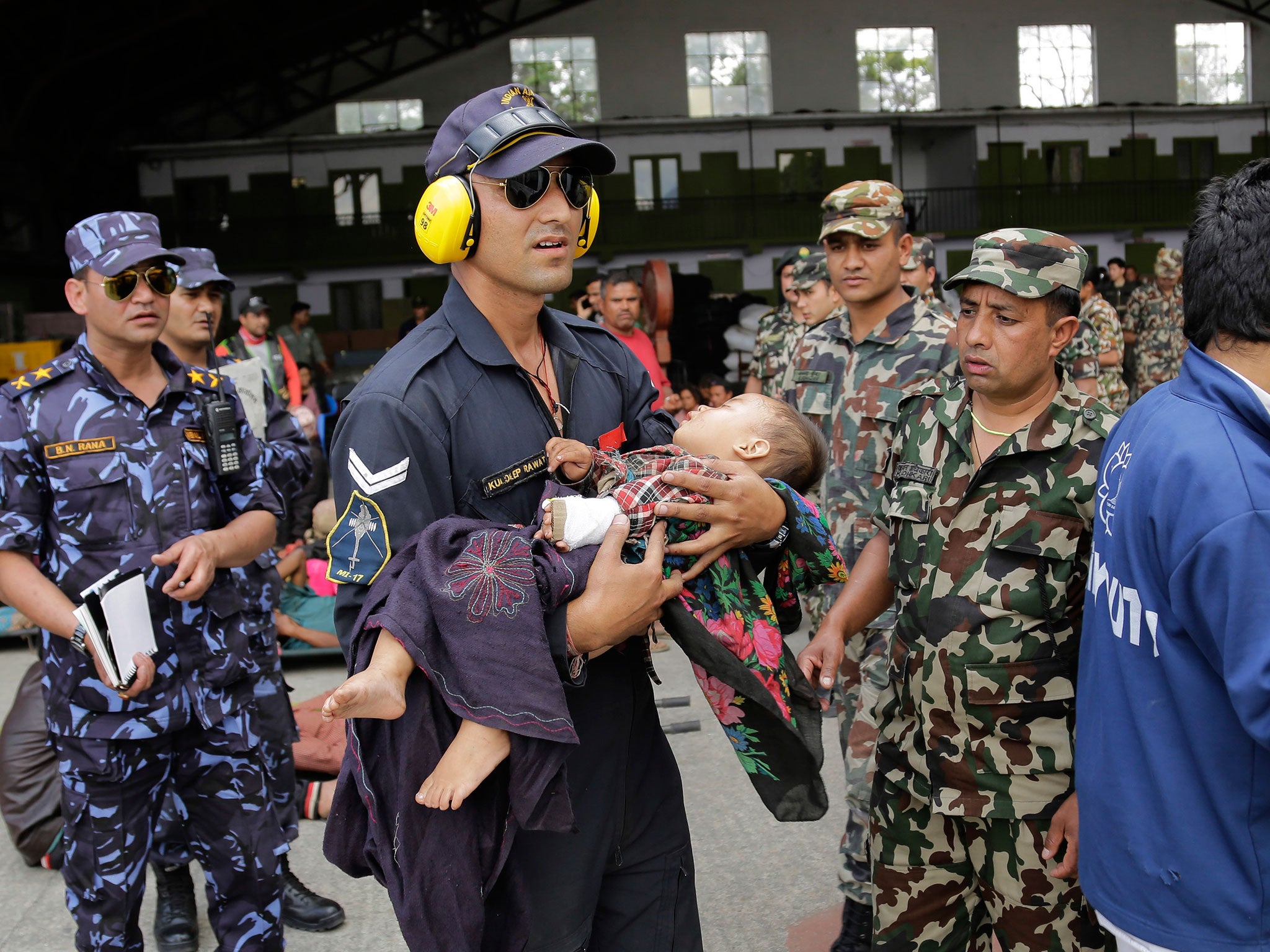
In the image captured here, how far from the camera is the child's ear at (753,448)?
2541 mm

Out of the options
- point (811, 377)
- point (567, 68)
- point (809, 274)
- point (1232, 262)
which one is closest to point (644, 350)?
point (809, 274)

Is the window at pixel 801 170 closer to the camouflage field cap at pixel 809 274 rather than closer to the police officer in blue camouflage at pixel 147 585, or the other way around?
the camouflage field cap at pixel 809 274

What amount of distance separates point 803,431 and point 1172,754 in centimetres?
108

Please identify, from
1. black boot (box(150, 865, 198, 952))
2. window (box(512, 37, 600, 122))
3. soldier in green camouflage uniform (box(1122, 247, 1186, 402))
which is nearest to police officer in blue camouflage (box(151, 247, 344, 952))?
black boot (box(150, 865, 198, 952))

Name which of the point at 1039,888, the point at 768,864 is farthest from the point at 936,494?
the point at 768,864

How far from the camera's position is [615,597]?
206cm

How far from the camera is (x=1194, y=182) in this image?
29641mm

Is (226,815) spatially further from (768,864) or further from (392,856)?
(768,864)

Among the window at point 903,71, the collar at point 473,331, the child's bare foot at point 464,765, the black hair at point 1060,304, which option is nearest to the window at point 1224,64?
the window at point 903,71

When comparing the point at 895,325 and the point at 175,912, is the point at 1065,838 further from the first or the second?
the point at 175,912

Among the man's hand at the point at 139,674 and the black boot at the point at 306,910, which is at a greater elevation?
the man's hand at the point at 139,674

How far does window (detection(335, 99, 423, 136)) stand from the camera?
29562mm

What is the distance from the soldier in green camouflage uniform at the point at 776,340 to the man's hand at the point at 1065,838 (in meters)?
4.54

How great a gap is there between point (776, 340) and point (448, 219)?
22.5ft
